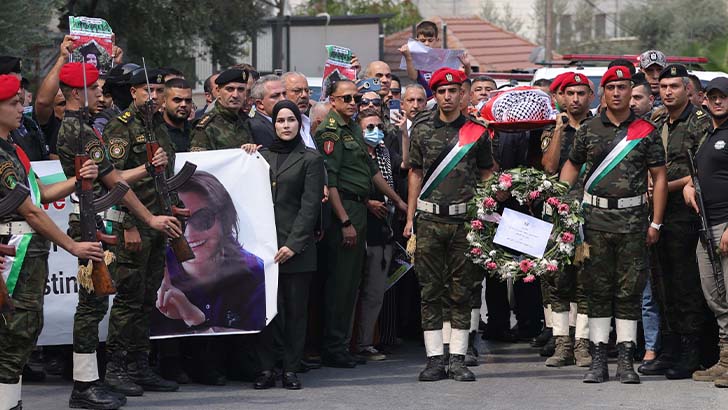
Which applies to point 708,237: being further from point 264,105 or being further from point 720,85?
point 264,105

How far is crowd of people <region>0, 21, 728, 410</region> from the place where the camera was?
32.1ft

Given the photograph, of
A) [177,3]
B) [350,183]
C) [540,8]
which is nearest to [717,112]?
[350,183]

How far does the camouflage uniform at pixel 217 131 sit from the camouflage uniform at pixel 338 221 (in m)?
0.89

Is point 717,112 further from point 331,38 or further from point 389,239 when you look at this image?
point 331,38

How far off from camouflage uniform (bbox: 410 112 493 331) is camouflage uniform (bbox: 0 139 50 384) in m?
3.44

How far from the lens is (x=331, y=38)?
32906 millimetres

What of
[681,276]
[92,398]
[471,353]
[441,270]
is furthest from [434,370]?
[92,398]

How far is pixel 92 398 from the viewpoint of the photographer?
9242 mm

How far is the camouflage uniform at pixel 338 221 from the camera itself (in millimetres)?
11273

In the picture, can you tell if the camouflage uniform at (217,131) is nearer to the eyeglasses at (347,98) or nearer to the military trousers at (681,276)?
the eyeglasses at (347,98)

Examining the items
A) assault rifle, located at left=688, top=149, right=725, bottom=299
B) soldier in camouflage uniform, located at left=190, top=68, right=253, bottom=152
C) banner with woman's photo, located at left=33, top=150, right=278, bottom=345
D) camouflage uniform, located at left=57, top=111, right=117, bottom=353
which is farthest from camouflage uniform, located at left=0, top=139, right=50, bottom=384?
assault rifle, located at left=688, top=149, right=725, bottom=299

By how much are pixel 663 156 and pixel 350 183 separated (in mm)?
2604

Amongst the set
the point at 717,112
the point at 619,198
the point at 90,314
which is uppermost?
the point at 717,112

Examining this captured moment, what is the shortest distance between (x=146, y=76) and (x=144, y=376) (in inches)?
87.3
